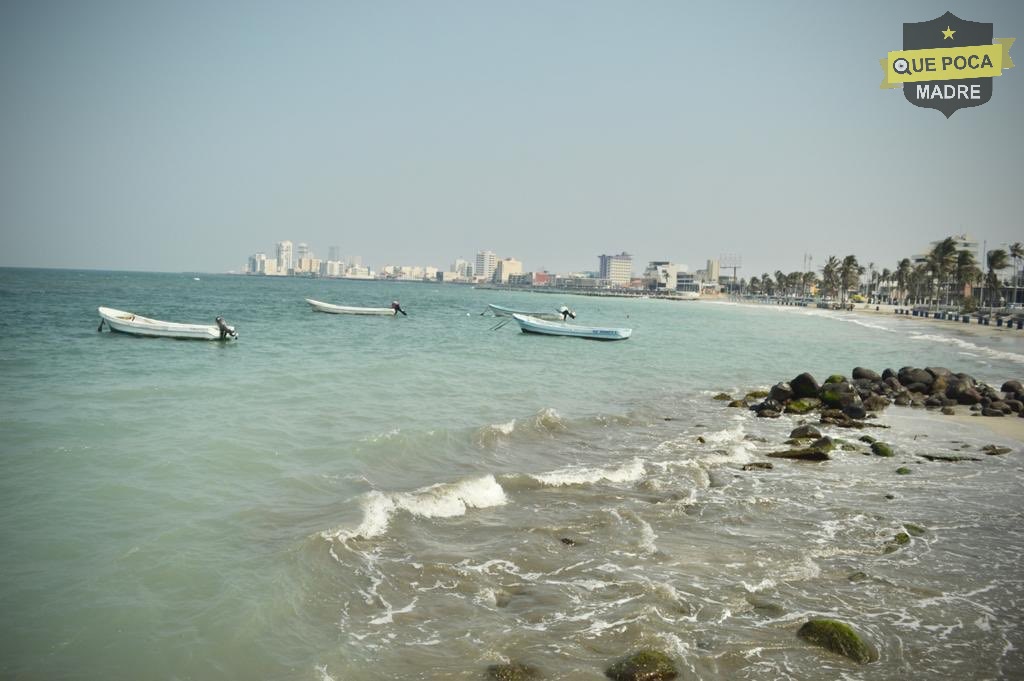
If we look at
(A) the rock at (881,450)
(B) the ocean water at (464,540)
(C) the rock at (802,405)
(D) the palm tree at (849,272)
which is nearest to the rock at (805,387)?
(C) the rock at (802,405)

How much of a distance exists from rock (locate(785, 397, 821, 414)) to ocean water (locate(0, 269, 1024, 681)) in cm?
183

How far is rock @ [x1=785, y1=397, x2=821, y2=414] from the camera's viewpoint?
22.0 metres

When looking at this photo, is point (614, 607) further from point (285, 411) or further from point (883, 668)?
point (285, 411)

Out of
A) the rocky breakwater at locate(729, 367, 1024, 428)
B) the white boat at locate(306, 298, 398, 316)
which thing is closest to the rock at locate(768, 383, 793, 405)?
the rocky breakwater at locate(729, 367, 1024, 428)

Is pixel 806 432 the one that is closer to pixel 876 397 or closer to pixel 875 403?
pixel 875 403

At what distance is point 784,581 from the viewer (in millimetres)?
8375

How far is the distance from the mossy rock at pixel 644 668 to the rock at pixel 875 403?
19.1 metres

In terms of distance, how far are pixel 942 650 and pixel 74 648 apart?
9.30 metres

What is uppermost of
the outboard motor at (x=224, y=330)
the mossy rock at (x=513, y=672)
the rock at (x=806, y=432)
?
the outboard motor at (x=224, y=330)

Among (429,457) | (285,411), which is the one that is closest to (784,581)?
(429,457)

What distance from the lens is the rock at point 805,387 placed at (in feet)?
75.7

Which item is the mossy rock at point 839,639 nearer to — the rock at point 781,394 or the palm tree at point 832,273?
the rock at point 781,394

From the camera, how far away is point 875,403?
22594 mm

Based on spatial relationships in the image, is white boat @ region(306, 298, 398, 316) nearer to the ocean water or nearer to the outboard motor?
the outboard motor
